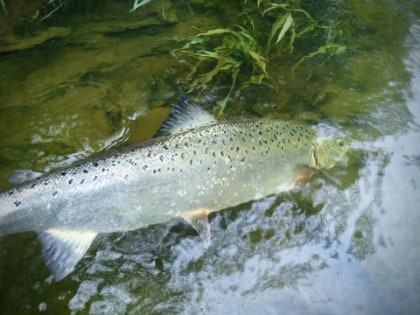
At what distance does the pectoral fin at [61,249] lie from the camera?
8.55ft

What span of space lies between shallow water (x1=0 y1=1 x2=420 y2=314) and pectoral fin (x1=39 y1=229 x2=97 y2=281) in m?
0.31

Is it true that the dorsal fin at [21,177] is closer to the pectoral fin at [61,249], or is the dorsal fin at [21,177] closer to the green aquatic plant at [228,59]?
the pectoral fin at [61,249]

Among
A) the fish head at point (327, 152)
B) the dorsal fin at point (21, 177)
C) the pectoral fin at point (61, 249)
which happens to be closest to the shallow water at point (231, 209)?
the fish head at point (327, 152)

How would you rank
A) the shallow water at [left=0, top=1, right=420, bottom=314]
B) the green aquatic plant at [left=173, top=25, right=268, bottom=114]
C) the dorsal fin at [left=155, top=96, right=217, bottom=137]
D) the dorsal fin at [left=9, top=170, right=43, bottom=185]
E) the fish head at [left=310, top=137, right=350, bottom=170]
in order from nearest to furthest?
the dorsal fin at [left=9, top=170, right=43, bottom=185], the shallow water at [left=0, top=1, right=420, bottom=314], the dorsal fin at [left=155, top=96, right=217, bottom=137], the fish head at [left=310, top=137, right=350, bottom=170], the green aquatic plant at [left=173, top=25, right=268, bottom=114]

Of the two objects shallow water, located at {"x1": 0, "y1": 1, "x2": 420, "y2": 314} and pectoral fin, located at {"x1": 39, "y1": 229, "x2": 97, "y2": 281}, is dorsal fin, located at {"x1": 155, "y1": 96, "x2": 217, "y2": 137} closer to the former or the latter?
shallow water, located at {"x1": 0, "y1": 1, "x2": 420, "y2": 314}

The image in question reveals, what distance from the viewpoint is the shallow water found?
9.32 feet

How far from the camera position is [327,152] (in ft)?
11.5

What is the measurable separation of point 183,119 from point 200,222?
0.73 m

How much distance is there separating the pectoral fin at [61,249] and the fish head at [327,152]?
187cm

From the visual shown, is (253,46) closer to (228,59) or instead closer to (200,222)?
(228,59)

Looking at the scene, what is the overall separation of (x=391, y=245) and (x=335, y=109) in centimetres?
150

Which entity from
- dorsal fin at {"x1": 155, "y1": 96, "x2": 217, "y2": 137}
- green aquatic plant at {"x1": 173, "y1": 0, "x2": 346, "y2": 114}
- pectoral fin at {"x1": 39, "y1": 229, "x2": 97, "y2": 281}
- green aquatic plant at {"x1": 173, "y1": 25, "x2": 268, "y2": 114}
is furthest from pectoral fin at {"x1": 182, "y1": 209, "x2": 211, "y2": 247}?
green aquatic plant at {"x1": 173, "y1": 25, "x2": 268, "y2": 114}

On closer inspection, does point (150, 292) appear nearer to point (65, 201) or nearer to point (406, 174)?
point (65, 201)

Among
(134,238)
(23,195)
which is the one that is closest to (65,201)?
(23,195)
